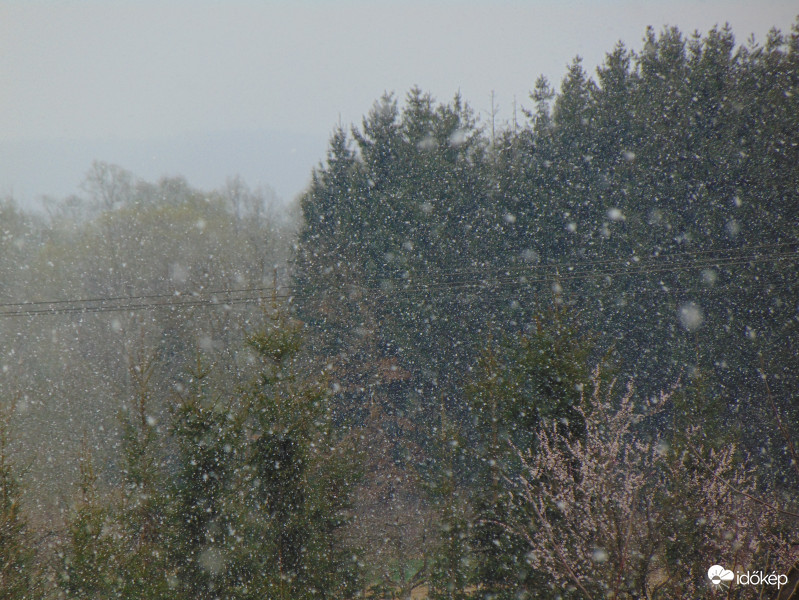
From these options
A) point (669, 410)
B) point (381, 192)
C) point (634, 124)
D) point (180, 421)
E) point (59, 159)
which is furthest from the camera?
point (59, 159)

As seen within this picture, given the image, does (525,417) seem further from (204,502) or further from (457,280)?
(457,280)

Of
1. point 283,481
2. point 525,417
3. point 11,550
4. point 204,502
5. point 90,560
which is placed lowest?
point 90,560

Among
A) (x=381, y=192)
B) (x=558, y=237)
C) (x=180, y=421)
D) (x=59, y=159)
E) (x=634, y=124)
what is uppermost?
(x=59, y=159)

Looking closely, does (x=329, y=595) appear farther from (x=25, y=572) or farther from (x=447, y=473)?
(x=25, y=572)

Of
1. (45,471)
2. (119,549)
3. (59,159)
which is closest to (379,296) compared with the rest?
(45,471)

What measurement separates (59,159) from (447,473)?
10069 cm

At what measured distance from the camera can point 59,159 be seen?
8856cm

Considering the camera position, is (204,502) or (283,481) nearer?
(204,502)

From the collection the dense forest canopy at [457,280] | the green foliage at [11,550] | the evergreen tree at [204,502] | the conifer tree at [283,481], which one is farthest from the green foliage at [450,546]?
the green foliage at [11,550]

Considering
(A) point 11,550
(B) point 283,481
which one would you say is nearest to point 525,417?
(B) point 283,481

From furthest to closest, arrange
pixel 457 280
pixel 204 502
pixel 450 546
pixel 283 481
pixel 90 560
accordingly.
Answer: pixel 457 280
pixel 450 546
pixel 283 481
pixel 90 560
pixel 204 502

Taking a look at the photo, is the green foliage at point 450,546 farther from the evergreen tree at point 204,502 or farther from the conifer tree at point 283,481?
the evergreen tree at point 204,502

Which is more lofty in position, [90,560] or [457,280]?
[457,280]

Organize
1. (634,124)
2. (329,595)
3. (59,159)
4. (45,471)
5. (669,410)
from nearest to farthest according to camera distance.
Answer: (329,595) → (45,471) → (669,410) → (634,124) → (59,159)
